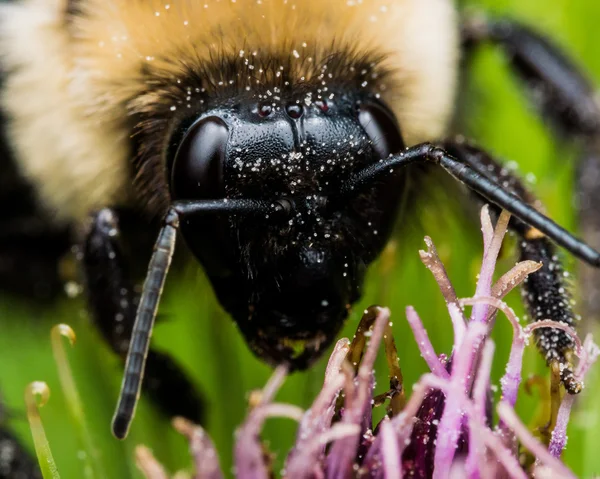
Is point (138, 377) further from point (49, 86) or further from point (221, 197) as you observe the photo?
point (49, 86)

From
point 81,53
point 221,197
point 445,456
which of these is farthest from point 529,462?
point 81,53

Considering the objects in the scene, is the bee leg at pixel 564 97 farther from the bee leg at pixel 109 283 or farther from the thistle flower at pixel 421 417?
the bee leg at pixel 109 283

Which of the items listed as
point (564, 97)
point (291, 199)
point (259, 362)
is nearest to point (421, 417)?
point (291, 199)

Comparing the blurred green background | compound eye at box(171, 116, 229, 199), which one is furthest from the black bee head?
the blurred green background

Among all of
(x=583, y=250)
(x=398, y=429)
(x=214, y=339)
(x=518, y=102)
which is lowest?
(x=214, y=339)

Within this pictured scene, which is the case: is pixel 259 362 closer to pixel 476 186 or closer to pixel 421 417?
pixel 421 417

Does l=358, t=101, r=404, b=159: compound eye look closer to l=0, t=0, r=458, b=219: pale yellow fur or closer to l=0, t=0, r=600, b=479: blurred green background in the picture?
l=0, t=0, r=458, b=219: pale yellow fur
